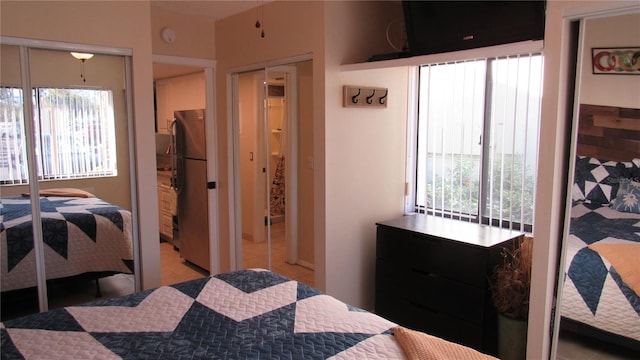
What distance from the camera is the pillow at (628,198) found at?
6.40 ft

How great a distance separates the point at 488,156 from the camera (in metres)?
3.02

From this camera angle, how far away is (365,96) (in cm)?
323

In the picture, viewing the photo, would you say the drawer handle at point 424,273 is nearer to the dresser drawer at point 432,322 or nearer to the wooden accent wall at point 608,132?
the dresser drawer at point 432,322

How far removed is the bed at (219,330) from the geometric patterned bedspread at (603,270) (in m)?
0.91

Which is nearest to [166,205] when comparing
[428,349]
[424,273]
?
[424,273]

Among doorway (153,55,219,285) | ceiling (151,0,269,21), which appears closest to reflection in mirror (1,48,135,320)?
ceiling (151,0,269,21)

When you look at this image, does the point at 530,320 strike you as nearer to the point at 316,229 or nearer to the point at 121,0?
the point at 316,229

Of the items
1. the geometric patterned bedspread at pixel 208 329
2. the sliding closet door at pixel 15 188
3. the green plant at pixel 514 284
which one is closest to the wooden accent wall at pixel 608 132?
the green plant at pixel 514 284

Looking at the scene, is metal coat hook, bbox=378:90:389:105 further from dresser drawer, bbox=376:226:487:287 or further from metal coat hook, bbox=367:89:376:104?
dresser drawer, bbox=376:226:487:287

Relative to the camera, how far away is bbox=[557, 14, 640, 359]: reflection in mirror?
1966 mm

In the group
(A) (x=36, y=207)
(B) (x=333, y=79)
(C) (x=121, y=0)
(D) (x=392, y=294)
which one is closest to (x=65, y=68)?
(C) (x=121, y=0)

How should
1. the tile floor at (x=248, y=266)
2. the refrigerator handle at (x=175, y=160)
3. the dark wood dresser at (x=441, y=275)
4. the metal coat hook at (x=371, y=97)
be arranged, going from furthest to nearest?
the refrigerator handle at (x=175, y=160) < the metal coat hook at (x=371, y=97) < the dark wood dresser at (x=441, y=275) < the tile floor at (x=248, y=266)

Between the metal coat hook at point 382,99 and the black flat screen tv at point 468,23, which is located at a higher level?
the black flat screen tv at point 468,23

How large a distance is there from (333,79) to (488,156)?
1.17m
